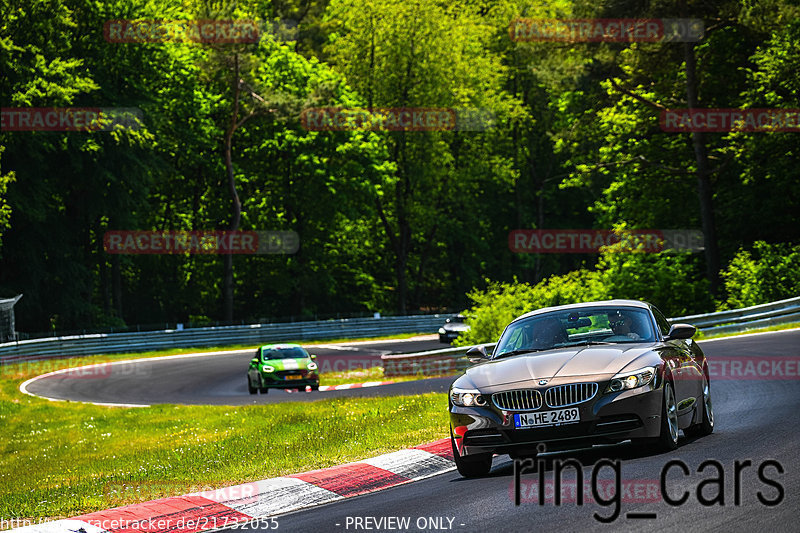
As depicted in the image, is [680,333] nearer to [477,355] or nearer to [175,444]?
[477,355]

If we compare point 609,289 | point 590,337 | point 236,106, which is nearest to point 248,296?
point 236,106

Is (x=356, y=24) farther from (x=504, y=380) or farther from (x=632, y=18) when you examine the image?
(x=504, y=380)

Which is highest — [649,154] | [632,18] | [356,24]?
[356,24]

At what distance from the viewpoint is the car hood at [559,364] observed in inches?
370

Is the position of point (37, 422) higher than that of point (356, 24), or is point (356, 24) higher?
point (356, 24)

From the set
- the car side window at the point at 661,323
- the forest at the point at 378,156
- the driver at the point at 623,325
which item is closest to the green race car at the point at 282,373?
the forest at the point at 378,156

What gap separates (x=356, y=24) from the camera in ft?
219

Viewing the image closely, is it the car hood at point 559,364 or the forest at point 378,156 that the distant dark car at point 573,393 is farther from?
the forest at point 378,156

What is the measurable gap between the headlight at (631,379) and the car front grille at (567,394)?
0.62ft

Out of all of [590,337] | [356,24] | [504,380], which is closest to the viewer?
[504,380]

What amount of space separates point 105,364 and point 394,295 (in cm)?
3416

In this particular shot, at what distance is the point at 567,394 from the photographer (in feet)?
30.2

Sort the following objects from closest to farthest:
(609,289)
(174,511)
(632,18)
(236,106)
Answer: (174,511)
(609,289)
(632,18)
(236,106)

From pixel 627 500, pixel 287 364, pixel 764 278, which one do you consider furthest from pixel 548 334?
pixel 764 278
